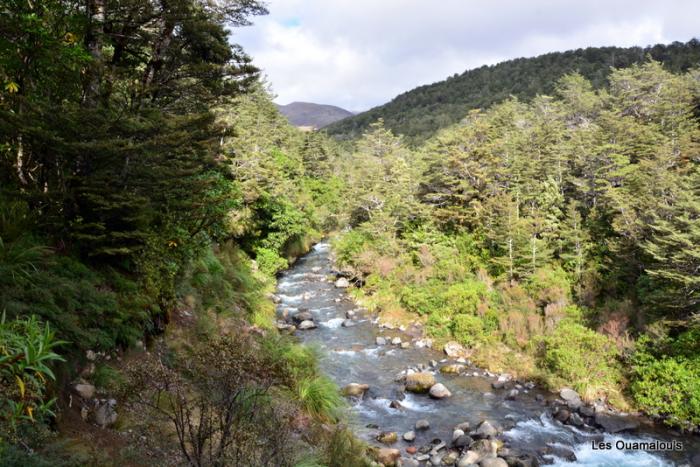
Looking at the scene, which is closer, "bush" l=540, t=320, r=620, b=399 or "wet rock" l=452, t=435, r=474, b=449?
"wet rock" l=452, t=435, r=474, b=449

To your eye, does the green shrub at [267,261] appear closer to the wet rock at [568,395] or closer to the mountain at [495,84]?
the wet rock at [568,395]

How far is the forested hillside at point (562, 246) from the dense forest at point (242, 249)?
128 millimetres

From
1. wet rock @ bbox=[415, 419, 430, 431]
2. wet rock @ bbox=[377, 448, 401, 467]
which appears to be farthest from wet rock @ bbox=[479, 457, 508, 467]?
wet rock @ bbox=[415, 419, 430, 431]

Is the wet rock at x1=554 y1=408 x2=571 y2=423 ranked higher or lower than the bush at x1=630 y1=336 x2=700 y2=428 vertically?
lower

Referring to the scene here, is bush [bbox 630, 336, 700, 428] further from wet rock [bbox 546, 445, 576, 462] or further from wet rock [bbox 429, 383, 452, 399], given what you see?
wet rock [bbox 429, 383, 452, 399]

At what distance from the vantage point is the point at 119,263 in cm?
884

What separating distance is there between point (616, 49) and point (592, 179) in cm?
10238

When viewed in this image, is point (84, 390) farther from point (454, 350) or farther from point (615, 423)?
point (454, 350)

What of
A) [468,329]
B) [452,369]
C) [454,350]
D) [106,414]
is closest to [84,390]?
[106,414]

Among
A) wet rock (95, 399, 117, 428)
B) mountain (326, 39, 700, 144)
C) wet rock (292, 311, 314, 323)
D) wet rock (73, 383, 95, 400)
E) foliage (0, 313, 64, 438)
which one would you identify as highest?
mountain (326, 39, 700, 144)

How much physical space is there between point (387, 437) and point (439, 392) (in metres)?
4.34

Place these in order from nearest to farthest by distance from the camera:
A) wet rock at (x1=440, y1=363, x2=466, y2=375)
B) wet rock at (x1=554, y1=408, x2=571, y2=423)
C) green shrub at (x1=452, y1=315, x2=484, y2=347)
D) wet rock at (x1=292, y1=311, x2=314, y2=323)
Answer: wet rock at (x1=554, y1=408, x2=571, y2=423) < wet rock at (x1=440, y1=363, x2=466, y2=375) < green shrub at (x1=452, y1=315, x2=484, y2=347) < wet rock at (x1=292, y1=311, x2=314, y2=323)

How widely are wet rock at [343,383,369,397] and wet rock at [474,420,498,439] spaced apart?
500 cm

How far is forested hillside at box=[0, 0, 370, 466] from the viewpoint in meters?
5.30
